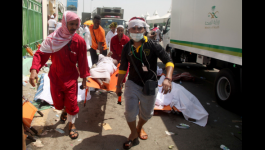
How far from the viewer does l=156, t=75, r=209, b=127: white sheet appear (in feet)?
14.1

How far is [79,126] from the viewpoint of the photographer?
392 centimetres

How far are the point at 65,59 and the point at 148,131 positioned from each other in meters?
1.88

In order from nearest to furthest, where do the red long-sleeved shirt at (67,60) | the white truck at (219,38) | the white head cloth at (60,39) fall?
the white head cloth at (60,39) < the red long-sleeved shirt at (67,60) < the white truck at (219,38)

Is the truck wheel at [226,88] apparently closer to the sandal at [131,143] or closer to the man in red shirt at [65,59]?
the sandal at [131,143]

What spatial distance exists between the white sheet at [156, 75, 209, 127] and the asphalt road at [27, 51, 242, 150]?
146 mm

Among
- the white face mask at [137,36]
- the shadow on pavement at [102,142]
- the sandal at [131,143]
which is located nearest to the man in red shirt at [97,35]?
the shadow on pavement at [102,142]

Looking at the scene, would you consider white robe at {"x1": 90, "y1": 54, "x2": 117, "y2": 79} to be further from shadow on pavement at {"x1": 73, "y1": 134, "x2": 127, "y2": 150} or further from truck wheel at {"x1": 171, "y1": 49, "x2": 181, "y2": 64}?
truck wheel at {"x1": 171, "y1": 49, "x2": 181, "y2": 64}

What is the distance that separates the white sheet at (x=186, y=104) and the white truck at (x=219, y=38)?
0.88 meters

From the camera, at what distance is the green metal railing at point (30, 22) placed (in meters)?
8.72

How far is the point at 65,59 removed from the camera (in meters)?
3.26

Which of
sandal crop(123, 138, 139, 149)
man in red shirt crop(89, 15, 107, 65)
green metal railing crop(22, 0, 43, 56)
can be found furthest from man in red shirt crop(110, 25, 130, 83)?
green metal railing crop(22, 0, 43, 56)
